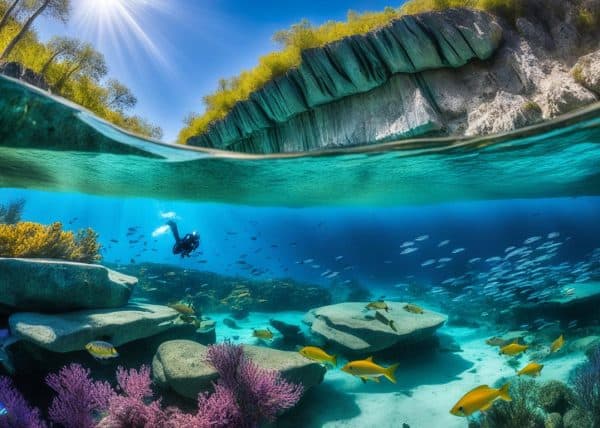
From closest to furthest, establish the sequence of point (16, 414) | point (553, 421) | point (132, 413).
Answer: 1. point (132, 413)
2. point (16, 414)
3. point (553, 421)

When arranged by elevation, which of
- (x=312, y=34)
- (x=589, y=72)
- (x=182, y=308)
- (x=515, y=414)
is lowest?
(x=515, y=414)

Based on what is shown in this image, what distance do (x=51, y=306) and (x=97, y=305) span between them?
953mm

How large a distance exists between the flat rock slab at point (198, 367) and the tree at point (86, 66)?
395 inches

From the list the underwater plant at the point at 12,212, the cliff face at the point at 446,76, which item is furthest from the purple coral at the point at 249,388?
A: the underwater plant at the point at 12,212

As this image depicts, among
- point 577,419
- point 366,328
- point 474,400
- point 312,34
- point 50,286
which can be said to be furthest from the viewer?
point 366,328

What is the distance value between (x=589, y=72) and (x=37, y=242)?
15591 mm

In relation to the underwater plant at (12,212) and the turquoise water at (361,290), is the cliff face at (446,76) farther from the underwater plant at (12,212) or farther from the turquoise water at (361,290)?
the underwater plant at (12,212)

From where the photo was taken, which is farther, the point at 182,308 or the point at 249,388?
the point at 182,308

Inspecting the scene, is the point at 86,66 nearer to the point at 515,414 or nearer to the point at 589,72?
the point at 589,72

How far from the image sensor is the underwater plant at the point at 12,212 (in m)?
16.8

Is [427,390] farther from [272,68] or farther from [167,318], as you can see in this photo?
[272,68]

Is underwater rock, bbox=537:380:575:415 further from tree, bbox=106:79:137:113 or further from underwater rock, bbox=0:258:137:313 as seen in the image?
tree, bbox=106:79:137:113

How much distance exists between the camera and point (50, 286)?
769cm

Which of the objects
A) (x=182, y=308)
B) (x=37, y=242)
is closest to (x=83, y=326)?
(x=182, y=308)
